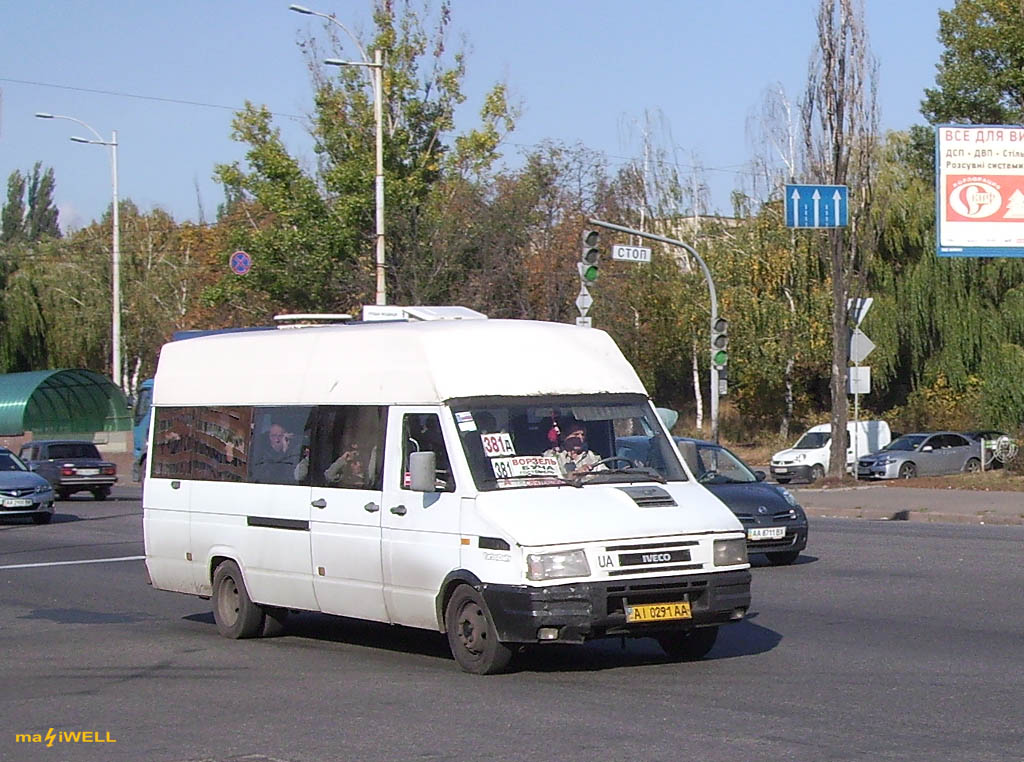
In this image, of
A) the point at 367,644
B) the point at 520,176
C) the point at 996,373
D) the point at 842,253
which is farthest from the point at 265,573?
the point at 520,176

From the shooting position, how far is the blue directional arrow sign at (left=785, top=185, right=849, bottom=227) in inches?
1329

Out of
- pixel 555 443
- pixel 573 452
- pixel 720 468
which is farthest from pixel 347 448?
pixel 720 468

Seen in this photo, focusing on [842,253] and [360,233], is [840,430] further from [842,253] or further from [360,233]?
[360,233]

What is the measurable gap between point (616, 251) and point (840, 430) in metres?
10.2

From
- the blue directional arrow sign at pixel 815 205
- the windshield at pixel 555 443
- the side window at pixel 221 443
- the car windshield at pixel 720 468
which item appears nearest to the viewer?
the windshield at pixel 555 443

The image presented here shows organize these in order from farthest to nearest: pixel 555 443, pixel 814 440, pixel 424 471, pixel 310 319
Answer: pixel 814 440 → pixel 310 319 → pixel 555 443 → pixel 424 471

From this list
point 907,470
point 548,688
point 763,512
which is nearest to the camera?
point 548,688

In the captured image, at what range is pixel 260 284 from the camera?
4950 cm

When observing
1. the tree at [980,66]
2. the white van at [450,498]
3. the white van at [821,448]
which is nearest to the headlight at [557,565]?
the white van at [450,498]

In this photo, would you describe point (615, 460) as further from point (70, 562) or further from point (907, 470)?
point (907, 470)

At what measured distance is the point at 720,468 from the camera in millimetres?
18578

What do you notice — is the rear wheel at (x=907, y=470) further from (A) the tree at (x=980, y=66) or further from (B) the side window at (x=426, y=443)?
(B) the side window at (x=426, y=443)

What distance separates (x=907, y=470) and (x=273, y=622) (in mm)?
32927

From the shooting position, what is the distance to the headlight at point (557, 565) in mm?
9578
